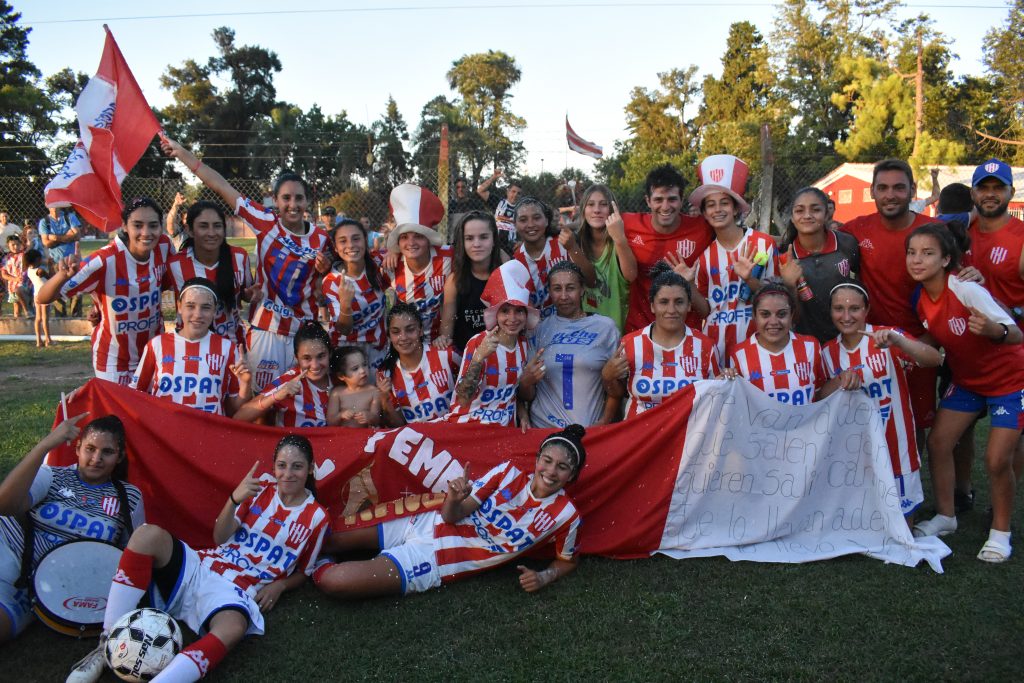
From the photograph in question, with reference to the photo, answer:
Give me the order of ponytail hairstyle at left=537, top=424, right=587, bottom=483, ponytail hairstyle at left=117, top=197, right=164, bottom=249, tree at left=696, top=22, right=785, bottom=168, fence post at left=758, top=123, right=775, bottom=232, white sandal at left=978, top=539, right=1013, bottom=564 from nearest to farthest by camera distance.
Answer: ponytail hairstyle at left=537, top=424, right=587, bottom=483
white sandal at left=978, top=539, right=1013, bottom=564
ponytail hairstyle at left=117, top=197, right=164, bottom=249
fence post at left=758, top=123, right=775, bottom=232
tree at left=696, top=22, right=785, bottom=168

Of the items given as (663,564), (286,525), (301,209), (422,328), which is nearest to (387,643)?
(286,525)

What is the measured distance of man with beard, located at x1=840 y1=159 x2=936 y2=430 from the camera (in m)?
5.02

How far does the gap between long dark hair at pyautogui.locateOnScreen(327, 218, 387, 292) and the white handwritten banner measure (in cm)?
242

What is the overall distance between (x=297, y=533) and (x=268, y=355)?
171 centimetres

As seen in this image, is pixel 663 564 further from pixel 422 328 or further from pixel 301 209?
pixel 301 209

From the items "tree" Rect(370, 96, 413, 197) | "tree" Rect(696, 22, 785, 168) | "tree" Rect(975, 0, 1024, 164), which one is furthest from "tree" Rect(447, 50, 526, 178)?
"tree" Rect(975, 0, 1024, 164)

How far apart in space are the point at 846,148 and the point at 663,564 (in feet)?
117

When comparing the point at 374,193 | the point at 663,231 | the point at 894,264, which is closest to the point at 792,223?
the point at 894,264

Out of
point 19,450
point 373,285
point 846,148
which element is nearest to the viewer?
point 373,285

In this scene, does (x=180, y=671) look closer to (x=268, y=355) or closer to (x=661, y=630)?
(x=661, y=630)

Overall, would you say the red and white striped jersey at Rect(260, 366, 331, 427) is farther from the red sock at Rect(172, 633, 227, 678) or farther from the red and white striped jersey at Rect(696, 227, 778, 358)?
the red and white striped jersey at Rect(696, 227, 778, 358)

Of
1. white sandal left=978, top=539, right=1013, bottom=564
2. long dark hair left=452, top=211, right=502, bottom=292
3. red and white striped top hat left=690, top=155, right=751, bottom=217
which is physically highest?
red and white striped top hat left=690, top=155, right=751, bottom=217

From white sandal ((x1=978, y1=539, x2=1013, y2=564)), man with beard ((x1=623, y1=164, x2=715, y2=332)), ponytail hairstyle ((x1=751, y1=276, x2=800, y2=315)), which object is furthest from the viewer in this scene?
man with beard ((x1=623, y1=164, x2=715, y2=332))

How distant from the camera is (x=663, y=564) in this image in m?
4.37
